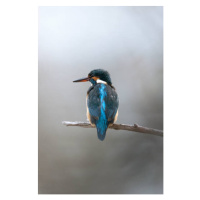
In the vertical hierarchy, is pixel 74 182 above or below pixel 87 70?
below

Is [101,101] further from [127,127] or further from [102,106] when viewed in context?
[127,127]

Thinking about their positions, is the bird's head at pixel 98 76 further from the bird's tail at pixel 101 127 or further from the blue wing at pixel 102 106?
the bird's tail at pixel 101 127
